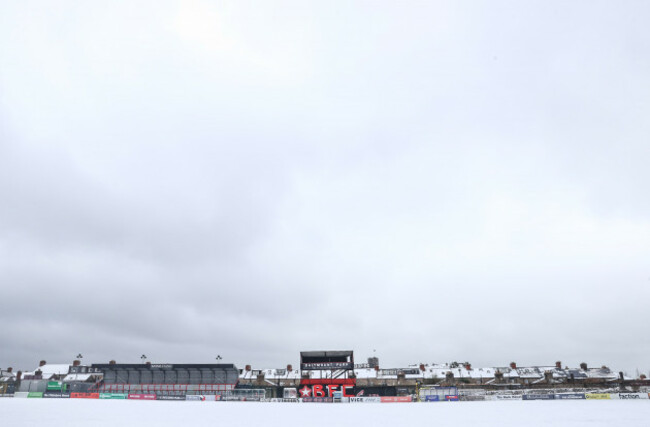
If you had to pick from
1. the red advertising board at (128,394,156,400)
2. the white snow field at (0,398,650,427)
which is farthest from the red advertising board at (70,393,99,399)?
the white snow field at (0,398,650,427)

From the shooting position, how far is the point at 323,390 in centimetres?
7550

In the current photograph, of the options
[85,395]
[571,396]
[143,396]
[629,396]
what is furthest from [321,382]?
[629,396]

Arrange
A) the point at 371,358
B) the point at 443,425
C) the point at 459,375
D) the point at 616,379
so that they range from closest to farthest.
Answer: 1. the point at 443,425
2. the point at 616,379
3. the point at 459,375
4. the point at 371,358

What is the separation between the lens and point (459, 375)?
116 m

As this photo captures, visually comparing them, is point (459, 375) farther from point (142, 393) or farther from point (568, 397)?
point (142, 393)

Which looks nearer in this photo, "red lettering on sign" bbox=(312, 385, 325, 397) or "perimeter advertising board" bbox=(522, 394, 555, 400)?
"perimeter advertising board" bbox=(522, 394, 555, 400)

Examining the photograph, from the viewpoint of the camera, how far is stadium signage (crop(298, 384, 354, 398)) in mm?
73938

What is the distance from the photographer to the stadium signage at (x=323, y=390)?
73.9m

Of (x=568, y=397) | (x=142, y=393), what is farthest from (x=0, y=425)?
(x=568, y=397)

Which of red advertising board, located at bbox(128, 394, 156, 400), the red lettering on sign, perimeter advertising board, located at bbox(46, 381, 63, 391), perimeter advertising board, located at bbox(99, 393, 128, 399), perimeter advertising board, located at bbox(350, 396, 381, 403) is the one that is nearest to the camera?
perimeter advertising board, located at bbox(350, 396, 381, 403)

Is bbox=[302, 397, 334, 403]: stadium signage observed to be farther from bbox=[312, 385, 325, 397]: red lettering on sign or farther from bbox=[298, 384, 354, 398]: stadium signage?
bbox=[312, 385, 325, 397]: red lettering on sign

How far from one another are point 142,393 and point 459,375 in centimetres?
7975

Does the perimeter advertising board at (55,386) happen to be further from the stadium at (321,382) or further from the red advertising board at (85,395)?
the red advertising board at (85,395)

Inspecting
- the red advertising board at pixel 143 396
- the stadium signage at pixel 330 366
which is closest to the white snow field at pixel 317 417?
the stadium signage at pixel 330 366
